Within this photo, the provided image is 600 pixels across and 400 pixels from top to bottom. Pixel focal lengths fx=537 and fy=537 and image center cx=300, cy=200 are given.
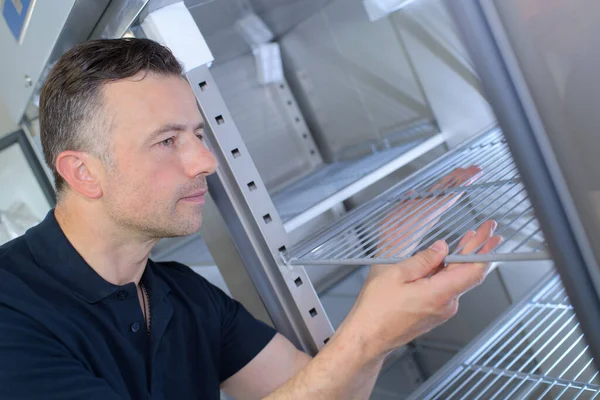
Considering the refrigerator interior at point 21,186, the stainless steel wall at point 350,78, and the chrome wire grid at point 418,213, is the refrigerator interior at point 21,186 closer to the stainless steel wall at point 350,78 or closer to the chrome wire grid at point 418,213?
the stainless steel wall at point 350,78

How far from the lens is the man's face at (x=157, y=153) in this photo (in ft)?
2.75

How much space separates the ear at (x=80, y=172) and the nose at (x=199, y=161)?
165mm

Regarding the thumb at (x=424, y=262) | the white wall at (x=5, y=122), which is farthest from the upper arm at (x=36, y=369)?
the white wall at (x=5, y=122)

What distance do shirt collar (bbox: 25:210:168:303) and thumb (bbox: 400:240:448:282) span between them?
522 millimetres

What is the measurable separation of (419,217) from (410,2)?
526mm

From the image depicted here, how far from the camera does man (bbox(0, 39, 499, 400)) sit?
726 millimetres

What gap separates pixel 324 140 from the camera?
1504 mm

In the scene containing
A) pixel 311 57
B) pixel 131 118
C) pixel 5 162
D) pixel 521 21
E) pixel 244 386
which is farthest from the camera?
pixel 5 162

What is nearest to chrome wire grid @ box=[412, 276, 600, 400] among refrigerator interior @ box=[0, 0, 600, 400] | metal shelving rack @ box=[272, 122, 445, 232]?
refrigerator interior @ box=[0, 0, 600, 400]

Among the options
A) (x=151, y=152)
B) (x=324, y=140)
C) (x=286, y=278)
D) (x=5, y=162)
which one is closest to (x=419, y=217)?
(x=286, y=278)

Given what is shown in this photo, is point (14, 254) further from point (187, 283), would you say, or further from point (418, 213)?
point (418, 213)

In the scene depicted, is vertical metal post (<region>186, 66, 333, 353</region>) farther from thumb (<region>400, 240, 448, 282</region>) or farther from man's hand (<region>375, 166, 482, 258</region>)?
thumb (<region>400, 240, 448, 282</region>)

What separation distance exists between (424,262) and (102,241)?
568mm

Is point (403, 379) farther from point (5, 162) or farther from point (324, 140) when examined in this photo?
point (5, 162)
